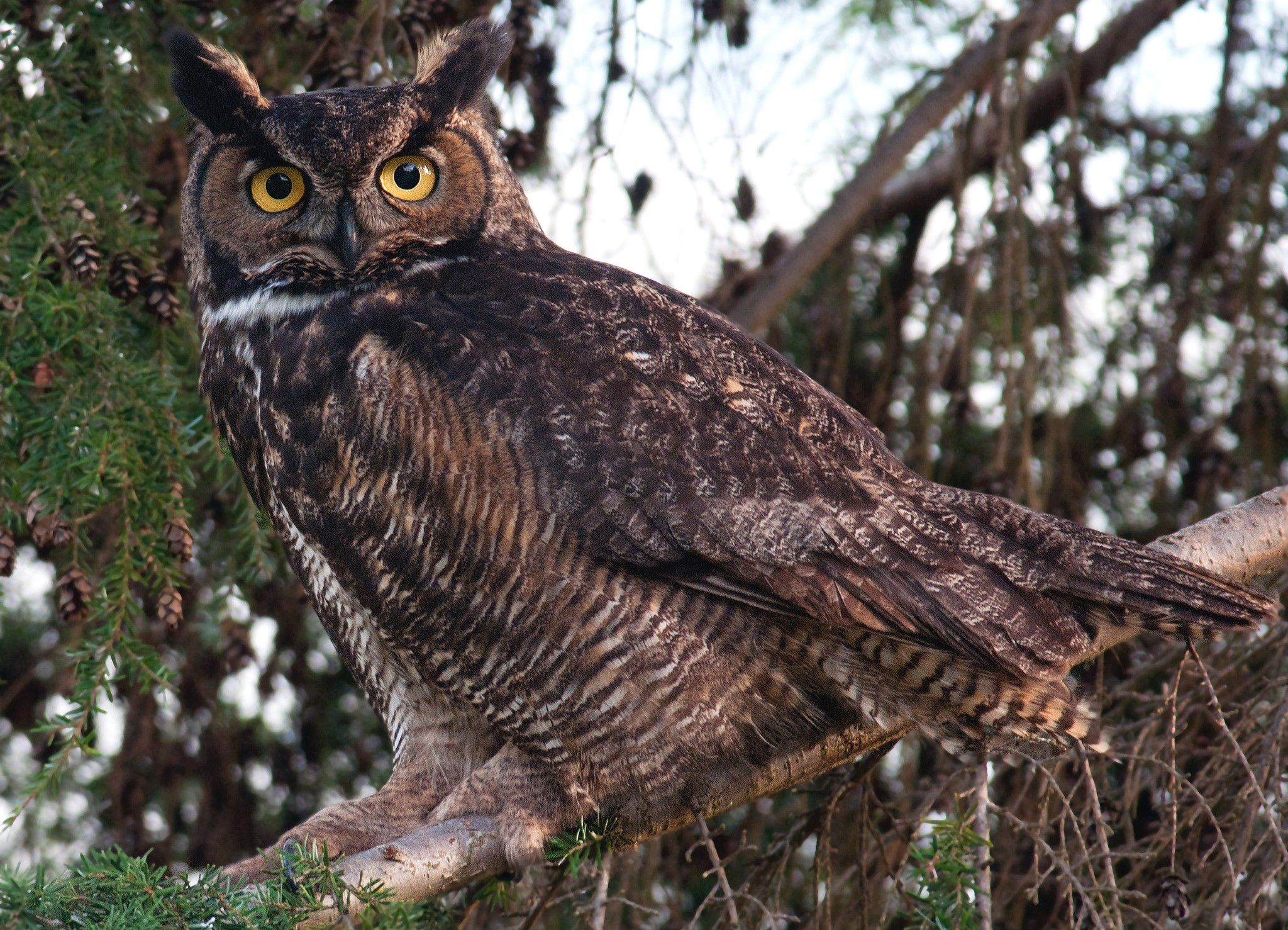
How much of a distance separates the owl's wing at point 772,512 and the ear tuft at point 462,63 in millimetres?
405

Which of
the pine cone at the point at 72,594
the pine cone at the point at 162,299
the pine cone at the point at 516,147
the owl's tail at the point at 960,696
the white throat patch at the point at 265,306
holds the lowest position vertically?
the pine cone at the point at 72,594

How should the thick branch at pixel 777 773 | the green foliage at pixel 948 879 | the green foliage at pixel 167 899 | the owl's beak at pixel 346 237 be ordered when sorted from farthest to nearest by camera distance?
the owl's beak at pixel 346 237, the thick branch at pixel 777 773, the green foliage at pixel 948 879, the green foliage at pixel 167 899

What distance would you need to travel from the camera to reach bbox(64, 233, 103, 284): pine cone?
2133 mm

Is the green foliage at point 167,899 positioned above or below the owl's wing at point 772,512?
below

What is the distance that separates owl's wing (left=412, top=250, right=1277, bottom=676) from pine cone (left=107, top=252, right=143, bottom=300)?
1.93 feet

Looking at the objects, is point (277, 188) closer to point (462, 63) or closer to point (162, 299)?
point (162, 299)

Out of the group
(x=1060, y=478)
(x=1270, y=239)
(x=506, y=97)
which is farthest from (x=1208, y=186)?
(x=506, y=97)

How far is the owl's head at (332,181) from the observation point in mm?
2207

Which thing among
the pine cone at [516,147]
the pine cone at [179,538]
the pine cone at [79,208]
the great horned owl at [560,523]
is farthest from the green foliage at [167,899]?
the pine cone at [516,147]

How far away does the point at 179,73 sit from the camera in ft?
7.54

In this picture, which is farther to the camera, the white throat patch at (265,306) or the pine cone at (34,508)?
the white throat patch at (265,306)

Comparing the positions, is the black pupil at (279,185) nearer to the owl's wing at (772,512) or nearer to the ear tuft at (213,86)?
the ear tuft at (213,86)

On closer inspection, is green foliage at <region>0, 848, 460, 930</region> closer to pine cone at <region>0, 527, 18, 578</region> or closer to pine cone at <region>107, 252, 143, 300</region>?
pine cone at <region>0, 527, 18, 578</region>

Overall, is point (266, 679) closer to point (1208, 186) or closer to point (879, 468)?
point (879, 468)
